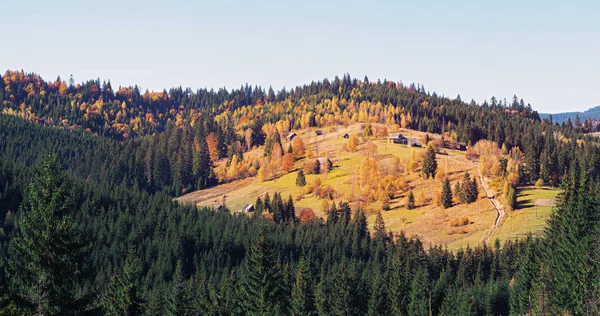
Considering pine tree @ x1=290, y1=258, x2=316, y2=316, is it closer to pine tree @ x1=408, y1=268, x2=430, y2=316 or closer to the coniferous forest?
the coniferous forest

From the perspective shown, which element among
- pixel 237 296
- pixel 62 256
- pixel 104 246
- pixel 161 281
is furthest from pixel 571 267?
pixel 104 246

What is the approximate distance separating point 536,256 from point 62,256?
77169mm

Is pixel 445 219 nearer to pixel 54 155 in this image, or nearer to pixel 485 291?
pixel 485 291

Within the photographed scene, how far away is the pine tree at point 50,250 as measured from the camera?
3256cm

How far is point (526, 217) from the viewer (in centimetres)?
17100

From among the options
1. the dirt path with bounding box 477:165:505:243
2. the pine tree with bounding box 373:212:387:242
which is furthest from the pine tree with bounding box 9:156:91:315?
the dirt path with bounding box 477:165:505:243

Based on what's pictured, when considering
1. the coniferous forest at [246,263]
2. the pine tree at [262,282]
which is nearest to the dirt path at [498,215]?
the coniferous forest at [246,263]

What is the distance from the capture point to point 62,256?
33.3 m

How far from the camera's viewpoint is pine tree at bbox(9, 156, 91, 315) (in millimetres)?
32562

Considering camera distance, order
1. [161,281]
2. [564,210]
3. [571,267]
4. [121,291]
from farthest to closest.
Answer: [161,281], [564,210], [571,267], [121,291]

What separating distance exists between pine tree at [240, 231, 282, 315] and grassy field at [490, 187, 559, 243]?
325 ft

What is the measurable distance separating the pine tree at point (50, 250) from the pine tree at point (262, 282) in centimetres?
3922

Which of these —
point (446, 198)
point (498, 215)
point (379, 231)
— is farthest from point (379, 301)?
point (446, 198)

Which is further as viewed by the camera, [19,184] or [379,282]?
[19,184]
